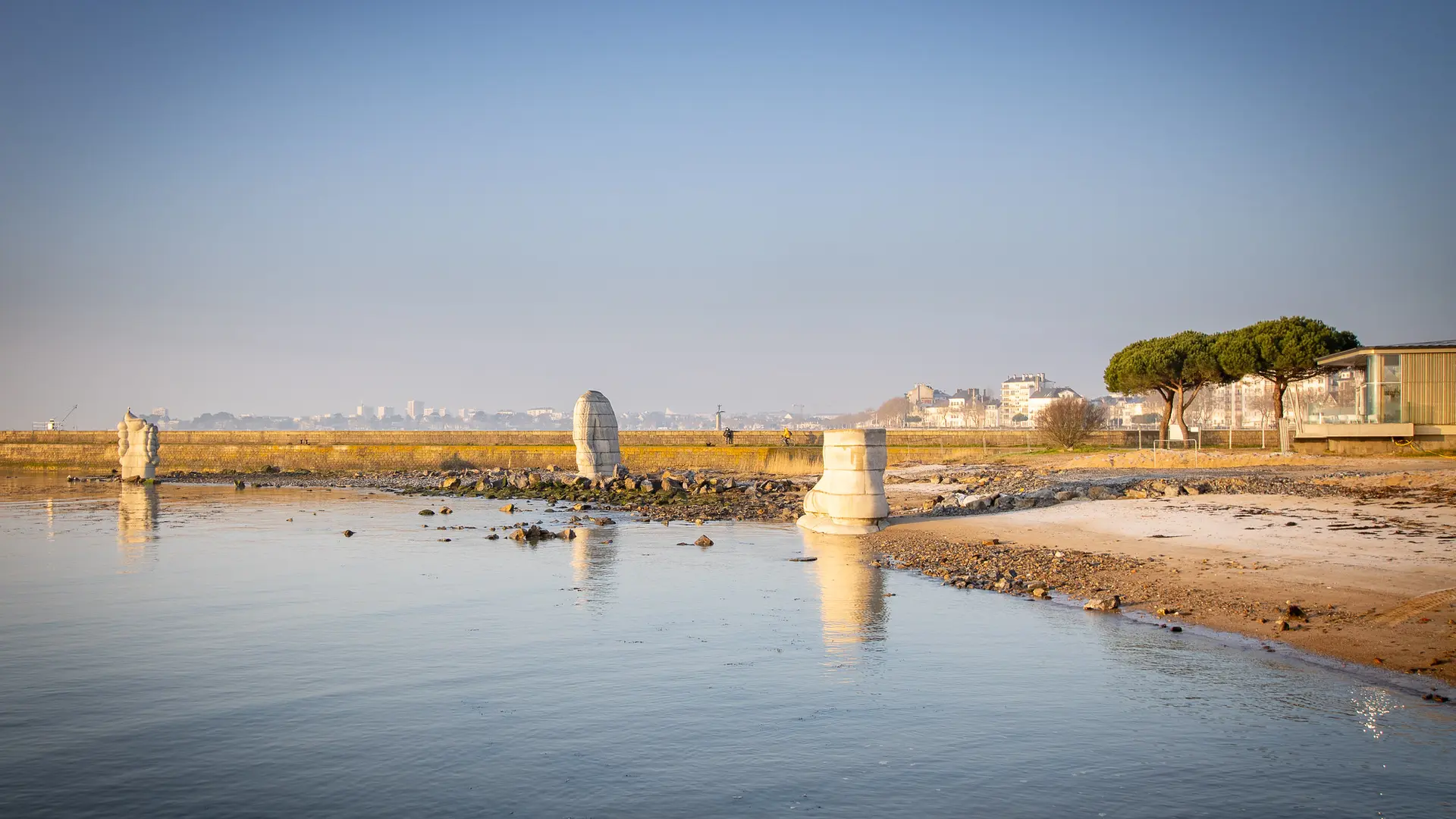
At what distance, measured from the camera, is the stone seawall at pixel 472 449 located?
150 feet

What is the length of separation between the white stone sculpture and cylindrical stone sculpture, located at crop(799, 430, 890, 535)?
122 ft

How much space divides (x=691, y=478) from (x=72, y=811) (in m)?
30.8

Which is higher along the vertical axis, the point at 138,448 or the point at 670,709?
the point at 138,448

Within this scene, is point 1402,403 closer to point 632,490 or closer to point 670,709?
point 632,490

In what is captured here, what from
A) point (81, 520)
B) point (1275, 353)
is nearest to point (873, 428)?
point (81, 520)

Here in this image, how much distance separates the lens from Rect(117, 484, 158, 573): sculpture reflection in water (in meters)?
19.1

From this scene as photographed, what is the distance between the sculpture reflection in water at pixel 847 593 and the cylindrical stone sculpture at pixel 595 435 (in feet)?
53.4

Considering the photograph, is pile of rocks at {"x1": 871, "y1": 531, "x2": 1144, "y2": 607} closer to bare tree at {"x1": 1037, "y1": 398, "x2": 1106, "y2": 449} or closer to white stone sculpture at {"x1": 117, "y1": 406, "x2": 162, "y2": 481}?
bare tree at {"x1": 1037, "y1": 398, "x2": 1106, "y2": 449}

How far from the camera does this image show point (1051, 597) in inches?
527

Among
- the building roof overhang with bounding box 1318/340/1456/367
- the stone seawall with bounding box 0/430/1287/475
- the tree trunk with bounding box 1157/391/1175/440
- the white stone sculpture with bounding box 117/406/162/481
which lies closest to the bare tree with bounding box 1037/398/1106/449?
the stone seawall with bounding box 0/430/1287/475

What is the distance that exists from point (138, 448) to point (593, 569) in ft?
125

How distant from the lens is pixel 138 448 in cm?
4584

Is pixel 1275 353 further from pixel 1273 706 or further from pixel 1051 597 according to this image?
pixel 1273 706

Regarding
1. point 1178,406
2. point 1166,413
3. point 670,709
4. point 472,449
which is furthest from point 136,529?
point 1166,413
